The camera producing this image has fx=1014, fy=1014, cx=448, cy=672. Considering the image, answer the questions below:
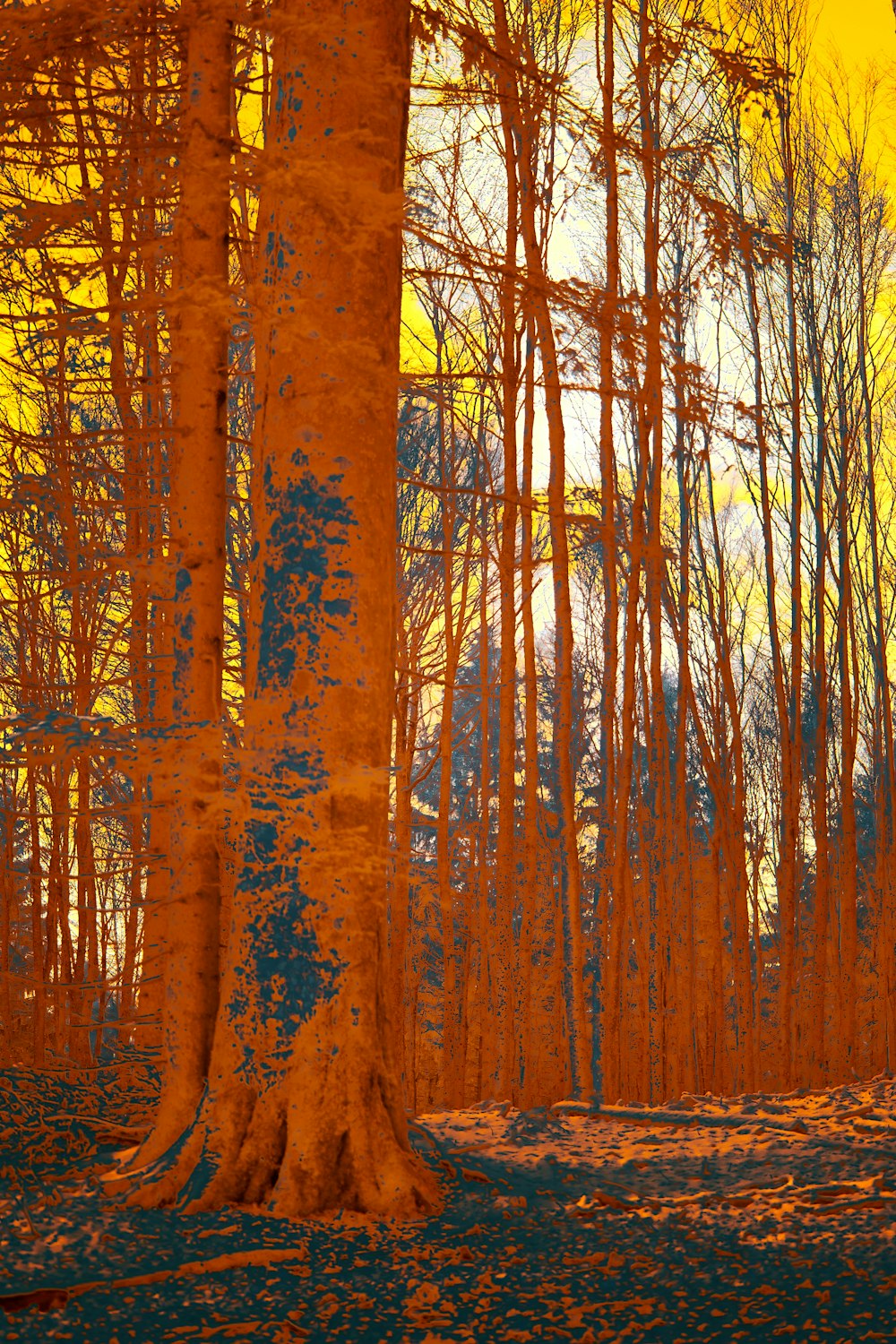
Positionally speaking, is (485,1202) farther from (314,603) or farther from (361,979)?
(314,603)

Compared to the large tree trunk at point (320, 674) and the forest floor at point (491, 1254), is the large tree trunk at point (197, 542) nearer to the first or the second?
the large tree trunk at point (320, 674)

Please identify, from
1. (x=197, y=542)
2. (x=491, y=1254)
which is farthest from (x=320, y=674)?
(x=491, y=1254)

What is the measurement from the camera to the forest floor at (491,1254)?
216 cm

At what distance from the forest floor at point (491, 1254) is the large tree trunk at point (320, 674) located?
222 millimetres

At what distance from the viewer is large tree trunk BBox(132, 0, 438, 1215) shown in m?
2.89

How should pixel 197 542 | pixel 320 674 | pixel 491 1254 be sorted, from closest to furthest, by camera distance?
1. pixel 491 1254
2. pixel 320 674
3. pixel 197 542

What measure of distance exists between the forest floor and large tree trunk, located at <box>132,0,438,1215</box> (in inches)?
8.7

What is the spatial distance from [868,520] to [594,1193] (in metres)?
8.89

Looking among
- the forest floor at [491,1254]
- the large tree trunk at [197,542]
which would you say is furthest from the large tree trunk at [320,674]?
the large tree trunk at [197,542]

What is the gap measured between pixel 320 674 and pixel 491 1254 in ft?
5.41

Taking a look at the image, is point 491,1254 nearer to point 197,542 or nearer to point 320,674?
point 320,674

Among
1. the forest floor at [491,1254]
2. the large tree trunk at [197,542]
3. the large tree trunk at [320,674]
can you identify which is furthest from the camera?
the large tree trunk at [197,542]

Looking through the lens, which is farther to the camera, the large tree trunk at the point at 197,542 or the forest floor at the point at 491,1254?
the large tree trunk at the point at 197,542

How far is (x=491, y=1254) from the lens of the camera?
265 cm
